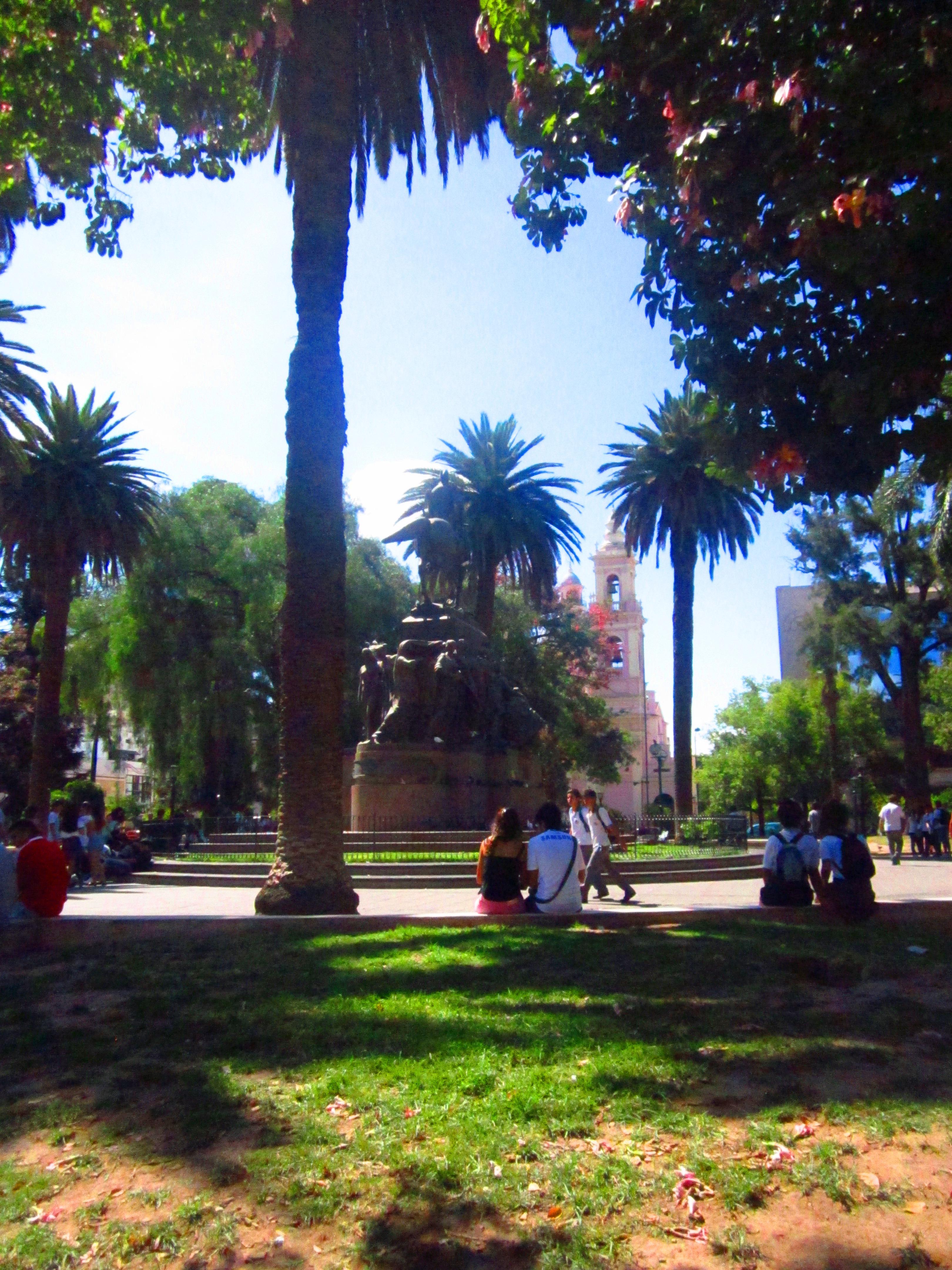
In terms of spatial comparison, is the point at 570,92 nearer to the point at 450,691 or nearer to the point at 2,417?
the point at 450,691

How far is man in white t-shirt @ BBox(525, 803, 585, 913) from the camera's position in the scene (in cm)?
873

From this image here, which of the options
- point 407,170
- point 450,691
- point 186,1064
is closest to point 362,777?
point 450,691

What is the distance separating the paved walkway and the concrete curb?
880mm

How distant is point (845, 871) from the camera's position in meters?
8.72

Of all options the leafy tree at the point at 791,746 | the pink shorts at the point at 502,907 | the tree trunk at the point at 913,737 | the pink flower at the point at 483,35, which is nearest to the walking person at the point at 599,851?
the pink shorts at the point at 502,907

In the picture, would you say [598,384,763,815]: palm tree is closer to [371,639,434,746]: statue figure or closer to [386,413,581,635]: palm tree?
[386,413,581,635]: palm tree

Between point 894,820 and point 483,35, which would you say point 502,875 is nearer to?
point 483,35

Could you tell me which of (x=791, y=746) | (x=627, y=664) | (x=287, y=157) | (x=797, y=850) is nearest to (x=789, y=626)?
(x=627, y=664)

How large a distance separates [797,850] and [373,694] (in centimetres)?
1442

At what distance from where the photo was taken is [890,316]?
681 cm

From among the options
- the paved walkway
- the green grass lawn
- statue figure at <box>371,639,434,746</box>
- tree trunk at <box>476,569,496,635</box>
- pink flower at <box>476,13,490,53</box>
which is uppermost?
tree trunk at <box>476,569,496,635</box>

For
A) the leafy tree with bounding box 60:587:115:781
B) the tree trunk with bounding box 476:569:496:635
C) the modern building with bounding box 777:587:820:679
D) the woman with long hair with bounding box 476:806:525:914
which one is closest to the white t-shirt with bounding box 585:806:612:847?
the woman with long hair with bounding box 476:806:525:914

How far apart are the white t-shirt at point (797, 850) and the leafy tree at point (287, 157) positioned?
3936 mm

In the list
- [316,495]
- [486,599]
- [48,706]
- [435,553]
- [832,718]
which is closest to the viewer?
[316,495]
